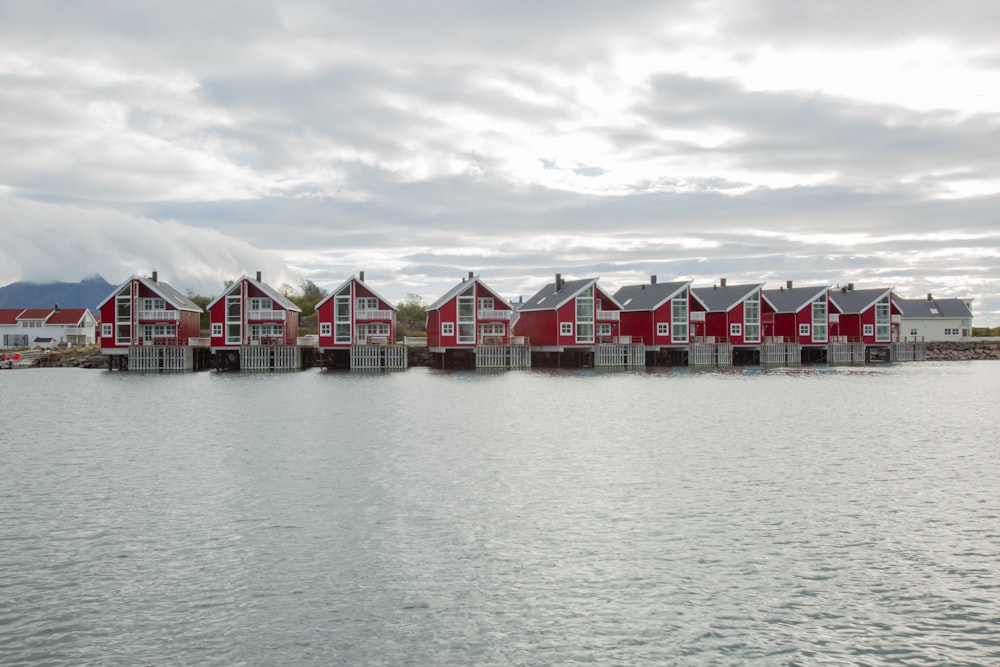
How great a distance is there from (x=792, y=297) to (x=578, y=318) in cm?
3037

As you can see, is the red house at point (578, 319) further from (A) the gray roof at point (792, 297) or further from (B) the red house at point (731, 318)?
(A) the gray roof at point (792, 297)

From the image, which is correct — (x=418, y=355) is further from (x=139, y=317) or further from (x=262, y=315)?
(x=139, y=317)

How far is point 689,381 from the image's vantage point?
189 feet

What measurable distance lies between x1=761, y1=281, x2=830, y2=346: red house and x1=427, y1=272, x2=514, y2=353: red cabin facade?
31161mm

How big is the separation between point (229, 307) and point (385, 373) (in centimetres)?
1648

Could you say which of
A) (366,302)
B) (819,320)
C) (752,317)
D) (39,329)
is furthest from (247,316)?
(819,320)

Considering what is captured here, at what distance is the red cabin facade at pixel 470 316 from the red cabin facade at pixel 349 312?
5064mm

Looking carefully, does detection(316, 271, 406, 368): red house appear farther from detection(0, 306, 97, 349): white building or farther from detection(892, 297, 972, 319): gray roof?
detection(892, 297, 972, 319): gray roof

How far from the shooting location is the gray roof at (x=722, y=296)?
84750 millimetres

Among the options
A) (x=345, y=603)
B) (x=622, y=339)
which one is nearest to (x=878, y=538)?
(x=345, y=603)

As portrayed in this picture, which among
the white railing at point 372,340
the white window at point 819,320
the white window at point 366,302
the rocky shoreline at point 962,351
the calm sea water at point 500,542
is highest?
the white window at point 366,302

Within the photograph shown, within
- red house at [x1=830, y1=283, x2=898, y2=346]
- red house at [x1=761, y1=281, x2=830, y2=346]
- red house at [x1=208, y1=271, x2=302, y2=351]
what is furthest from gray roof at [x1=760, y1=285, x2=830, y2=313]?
red house at [x1=208, y1=271, x2=302, y2=351]

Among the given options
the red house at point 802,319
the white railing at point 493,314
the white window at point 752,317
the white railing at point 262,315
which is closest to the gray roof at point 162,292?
the white railing at point 262,315

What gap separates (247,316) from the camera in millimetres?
73688
